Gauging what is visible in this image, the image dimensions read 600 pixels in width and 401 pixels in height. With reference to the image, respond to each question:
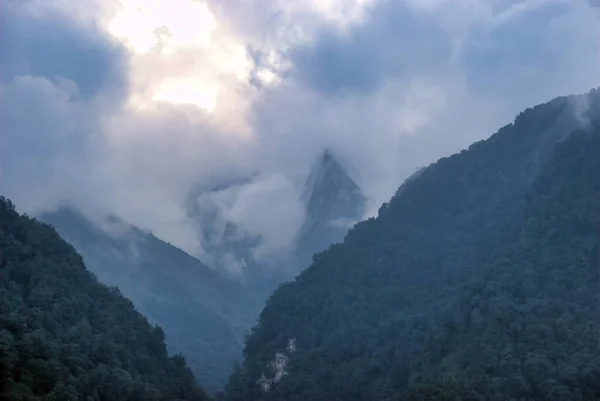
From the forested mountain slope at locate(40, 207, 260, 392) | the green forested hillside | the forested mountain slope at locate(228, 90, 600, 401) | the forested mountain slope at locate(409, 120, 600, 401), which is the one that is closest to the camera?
the green forested hillside

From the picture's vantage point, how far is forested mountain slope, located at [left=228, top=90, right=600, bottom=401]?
271 ft

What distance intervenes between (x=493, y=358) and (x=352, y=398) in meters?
23.5

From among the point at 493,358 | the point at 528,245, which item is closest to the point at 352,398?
the point at 493,358

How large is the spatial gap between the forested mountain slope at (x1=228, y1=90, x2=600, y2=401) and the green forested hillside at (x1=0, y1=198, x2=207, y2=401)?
21108mm

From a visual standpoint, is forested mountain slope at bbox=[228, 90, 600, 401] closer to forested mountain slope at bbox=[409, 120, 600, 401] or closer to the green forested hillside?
forested mountain slope at bbox=[409, 120, 600, 401]

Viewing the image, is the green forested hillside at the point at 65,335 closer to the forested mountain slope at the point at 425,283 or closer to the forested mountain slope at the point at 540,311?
the forested mountain slope at the point at 425,283

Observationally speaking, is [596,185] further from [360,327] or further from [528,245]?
[360,327]

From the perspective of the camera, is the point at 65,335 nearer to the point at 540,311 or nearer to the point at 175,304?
the point at 540,311

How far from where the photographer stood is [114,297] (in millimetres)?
86812

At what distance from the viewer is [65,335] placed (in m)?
65.4

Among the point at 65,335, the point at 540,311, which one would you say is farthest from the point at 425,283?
the point at 65,335

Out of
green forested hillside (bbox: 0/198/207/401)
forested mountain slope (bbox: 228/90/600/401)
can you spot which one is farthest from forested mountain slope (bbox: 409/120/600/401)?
green forested hillside (bbox: 0/198/207/401)

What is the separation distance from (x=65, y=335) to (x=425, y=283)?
61094 mm

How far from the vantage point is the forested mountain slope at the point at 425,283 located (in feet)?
271
